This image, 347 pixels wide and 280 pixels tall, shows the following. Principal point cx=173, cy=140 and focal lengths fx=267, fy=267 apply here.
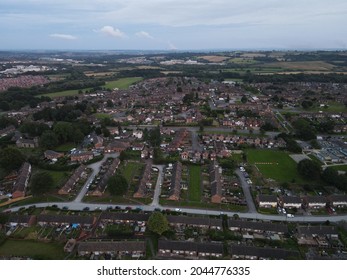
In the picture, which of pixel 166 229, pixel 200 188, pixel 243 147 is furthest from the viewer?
pixel 243 147

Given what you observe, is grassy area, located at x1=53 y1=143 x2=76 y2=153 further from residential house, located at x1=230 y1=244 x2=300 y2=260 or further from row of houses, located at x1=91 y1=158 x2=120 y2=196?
residential house, located at x1=230 y1=244 x2=300 y2=260

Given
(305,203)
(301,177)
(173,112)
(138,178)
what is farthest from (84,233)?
(173,112)

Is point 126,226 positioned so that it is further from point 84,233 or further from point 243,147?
point 243,147

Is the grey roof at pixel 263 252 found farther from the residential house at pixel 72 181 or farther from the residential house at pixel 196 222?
the residential house at pixel 72 181

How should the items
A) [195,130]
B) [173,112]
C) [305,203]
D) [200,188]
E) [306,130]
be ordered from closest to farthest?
[305,203] → [200,188] → [306,130] → [195,130] → [173,112]

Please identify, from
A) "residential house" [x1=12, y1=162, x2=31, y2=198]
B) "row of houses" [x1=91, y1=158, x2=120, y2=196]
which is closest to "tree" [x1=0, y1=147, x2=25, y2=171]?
"residential house" [x1=12, y1=162, x2=31, y2=198]

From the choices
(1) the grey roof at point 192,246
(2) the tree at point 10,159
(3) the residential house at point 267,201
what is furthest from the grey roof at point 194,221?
(2) the tree at point 10,159

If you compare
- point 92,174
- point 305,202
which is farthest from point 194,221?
point 92,174
